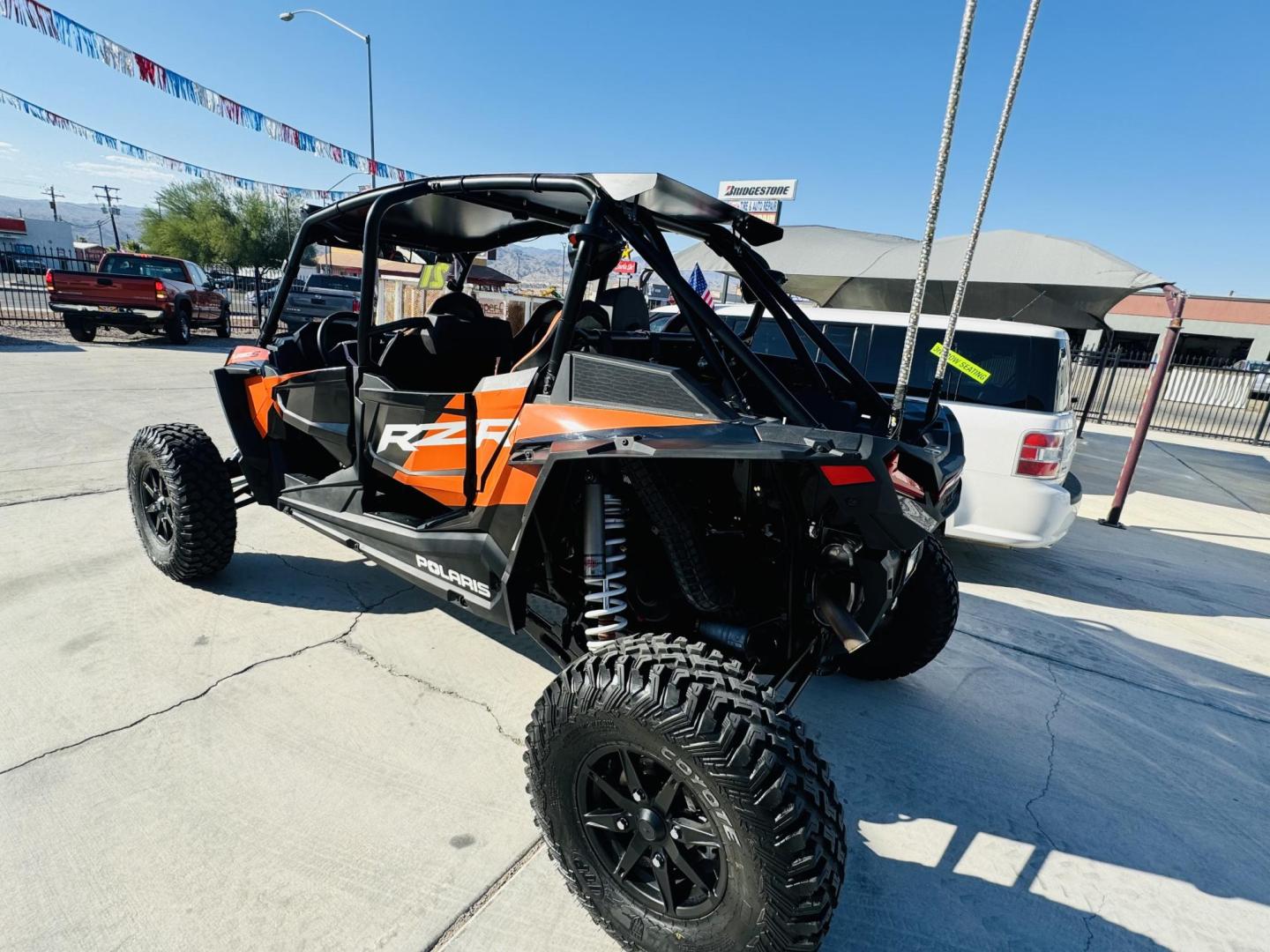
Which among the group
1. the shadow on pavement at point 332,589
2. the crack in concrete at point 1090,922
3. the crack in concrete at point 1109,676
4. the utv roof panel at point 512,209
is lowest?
the crack in concrete at point 1109,676

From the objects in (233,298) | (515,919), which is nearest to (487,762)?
(515,919)

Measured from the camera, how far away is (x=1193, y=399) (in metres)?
18.0

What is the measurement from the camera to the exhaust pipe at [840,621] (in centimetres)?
192

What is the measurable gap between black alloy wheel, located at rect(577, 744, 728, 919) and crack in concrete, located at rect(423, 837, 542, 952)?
1.26 ft

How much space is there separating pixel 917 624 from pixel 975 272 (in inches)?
373

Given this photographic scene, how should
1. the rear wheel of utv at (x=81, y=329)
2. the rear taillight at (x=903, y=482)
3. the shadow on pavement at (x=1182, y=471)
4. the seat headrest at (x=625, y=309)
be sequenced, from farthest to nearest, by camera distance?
the rear wheel of utv at (x=81, y=329) < the shadow on pavement at (x=1182, y=471) < the seat headrest at (x=625, y=309) < the rear taillight at (x=903, y=482)

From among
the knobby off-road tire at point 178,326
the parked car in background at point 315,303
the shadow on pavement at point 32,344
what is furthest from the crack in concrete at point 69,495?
the knobby off-road tire at point 178,326

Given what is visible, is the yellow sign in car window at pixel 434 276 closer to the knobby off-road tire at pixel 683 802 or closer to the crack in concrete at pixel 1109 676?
the knobby off-road tire at pixel 683 802

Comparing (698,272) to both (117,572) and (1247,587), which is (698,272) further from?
(117,572)

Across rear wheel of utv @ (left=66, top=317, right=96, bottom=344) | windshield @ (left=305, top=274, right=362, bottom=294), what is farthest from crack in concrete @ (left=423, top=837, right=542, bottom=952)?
rear wheel of utv @ (left=66, top=317, right=96, bottom=344)

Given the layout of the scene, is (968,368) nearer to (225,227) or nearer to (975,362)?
(975,362)

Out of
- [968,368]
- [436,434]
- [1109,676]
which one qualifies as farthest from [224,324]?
[1109,676]

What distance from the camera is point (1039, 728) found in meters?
2.87

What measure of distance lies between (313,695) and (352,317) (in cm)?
222
